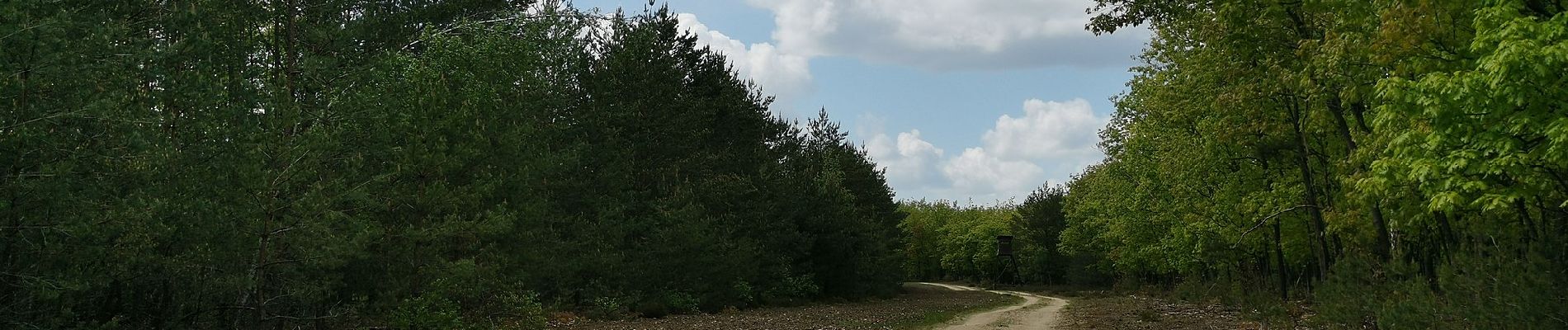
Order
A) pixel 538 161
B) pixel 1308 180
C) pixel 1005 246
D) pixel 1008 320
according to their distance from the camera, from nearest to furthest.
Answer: pixel 538 161 < pixel 1308 180 < pixel 1008 320 < pixel 1005 246

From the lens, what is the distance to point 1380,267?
1862cm

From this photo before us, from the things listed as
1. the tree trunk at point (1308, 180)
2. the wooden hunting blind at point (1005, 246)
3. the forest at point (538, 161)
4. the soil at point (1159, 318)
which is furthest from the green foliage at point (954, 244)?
the tree trunk at point (1308, 180)

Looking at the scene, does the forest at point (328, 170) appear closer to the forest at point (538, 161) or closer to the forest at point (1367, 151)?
the forest at point (538, 161)

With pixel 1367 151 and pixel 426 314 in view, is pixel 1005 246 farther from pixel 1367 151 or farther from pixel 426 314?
pixel 426 314

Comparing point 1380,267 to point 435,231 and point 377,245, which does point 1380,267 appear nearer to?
point 435,231

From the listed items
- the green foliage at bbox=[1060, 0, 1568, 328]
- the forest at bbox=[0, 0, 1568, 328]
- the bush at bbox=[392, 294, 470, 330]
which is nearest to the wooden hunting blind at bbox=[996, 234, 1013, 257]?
the forest at bbox=[0, 0, 1568, 328]

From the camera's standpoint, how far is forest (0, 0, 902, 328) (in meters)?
12.3

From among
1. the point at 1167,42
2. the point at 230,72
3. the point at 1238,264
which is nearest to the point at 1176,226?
the point at 1167,42

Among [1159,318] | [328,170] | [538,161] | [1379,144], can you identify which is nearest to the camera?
[1379,144]

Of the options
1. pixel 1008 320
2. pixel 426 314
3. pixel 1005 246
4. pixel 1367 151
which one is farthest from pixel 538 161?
pixel 1005 246

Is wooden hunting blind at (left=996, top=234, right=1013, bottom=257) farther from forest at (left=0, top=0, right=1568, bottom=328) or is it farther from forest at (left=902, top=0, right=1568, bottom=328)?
forest at (left=0, top=0, right=1568, bottom=328)

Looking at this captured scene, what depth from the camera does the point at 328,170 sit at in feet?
54.0

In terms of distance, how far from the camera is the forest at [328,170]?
1229cm

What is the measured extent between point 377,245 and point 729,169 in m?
24.0
